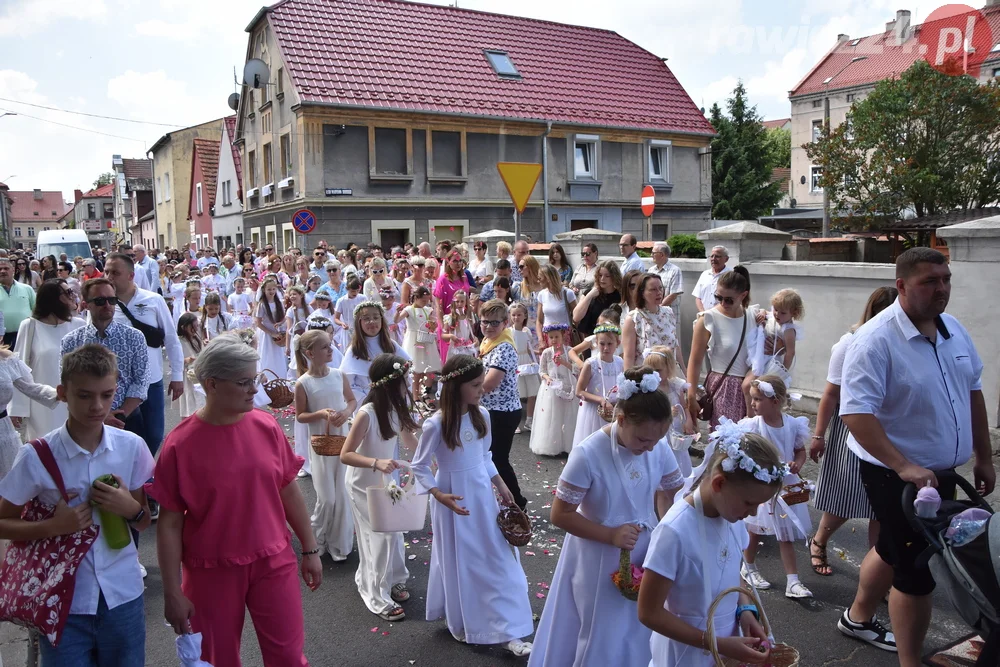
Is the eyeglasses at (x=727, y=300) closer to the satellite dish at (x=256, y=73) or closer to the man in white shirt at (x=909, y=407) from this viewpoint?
the man in white shirt at (x=909, y=407)

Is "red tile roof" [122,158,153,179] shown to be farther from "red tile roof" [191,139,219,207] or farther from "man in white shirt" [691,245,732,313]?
"man in white shirt" [691,245,732,313]

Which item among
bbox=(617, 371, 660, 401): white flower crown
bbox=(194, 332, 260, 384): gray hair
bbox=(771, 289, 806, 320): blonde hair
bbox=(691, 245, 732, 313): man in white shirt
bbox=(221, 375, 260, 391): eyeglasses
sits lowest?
bbox=(617, 371, 660, 401): white flower crown

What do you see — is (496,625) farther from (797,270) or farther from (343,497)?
(797,270)

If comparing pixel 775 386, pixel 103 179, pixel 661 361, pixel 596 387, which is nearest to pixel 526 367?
pixel 596 387

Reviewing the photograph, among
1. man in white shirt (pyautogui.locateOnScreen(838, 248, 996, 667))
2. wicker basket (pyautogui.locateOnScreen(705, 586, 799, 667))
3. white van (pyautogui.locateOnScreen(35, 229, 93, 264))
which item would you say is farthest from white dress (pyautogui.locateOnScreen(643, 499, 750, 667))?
white van (pyautogui.locateOnScreen(35, 229, 93, 264))

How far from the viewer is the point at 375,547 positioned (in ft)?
16.0

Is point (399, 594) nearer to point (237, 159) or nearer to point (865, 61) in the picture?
point (237, 159)

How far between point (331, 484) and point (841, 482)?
349cm

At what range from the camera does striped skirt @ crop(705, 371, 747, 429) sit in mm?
6098

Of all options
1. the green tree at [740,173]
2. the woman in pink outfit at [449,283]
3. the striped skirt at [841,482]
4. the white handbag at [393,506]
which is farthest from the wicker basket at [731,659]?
the green tree at [740,173]

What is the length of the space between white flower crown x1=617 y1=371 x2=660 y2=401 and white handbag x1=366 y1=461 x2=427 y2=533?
5.81 ft

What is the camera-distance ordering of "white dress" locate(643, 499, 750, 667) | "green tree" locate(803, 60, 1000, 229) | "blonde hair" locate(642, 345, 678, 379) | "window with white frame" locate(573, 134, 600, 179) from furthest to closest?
"window with white frame" locate(573, 134, 600, 179) → "green tree" locate(803, 60, 1000, 229) → "blonde hair" locate(642, 345, 678, 379) → "white dress" locate(643, 499, 750, 667)

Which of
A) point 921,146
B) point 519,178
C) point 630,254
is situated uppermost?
point 921,146

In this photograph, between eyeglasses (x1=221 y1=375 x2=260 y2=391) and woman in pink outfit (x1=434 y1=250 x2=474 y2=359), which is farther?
woman in pink outfit (x1=434 y1=250 x2=474 y2=359)
